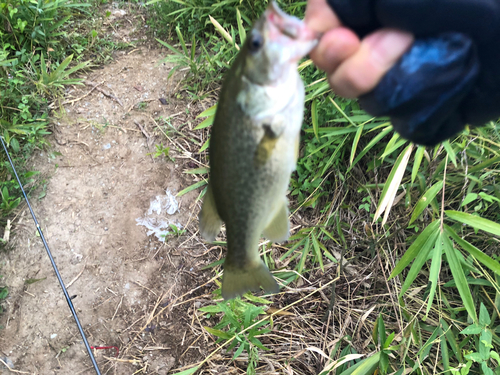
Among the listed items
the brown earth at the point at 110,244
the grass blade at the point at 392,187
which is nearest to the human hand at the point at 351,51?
the grass blade at the point at 392,187

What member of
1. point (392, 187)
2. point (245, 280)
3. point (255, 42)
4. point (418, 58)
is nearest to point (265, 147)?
point (255, 42)

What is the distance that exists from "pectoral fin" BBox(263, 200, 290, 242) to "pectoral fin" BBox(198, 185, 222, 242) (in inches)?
9.3

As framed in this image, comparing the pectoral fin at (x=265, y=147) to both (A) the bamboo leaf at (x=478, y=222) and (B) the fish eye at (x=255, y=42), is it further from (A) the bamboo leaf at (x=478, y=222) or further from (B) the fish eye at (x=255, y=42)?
(A) the bamboo leaf at (x=478, y=222)

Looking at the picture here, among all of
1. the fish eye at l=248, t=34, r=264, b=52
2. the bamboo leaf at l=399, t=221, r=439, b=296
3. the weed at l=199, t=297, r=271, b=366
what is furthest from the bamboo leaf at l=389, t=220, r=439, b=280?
the fish eye at l=248, t=34, r=264, b=52

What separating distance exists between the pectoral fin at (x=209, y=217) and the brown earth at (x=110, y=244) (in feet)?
5.87

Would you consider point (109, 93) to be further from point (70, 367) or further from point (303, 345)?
point (303, 345)

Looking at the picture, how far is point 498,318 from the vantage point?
220 cm

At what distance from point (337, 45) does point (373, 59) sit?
14cm

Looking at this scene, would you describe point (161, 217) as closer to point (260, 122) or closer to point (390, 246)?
point (390, 246)

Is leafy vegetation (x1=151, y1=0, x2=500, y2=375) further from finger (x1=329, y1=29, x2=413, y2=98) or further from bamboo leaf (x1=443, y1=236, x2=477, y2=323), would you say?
finger (x1=329, y1=29, x2=413, y2=98)

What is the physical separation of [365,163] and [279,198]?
1850 mm

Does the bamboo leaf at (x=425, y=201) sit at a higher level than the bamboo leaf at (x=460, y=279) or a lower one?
higher

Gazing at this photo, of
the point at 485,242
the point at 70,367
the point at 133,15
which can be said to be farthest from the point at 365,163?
the point at 133,15

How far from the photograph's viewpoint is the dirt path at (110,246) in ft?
9.43
